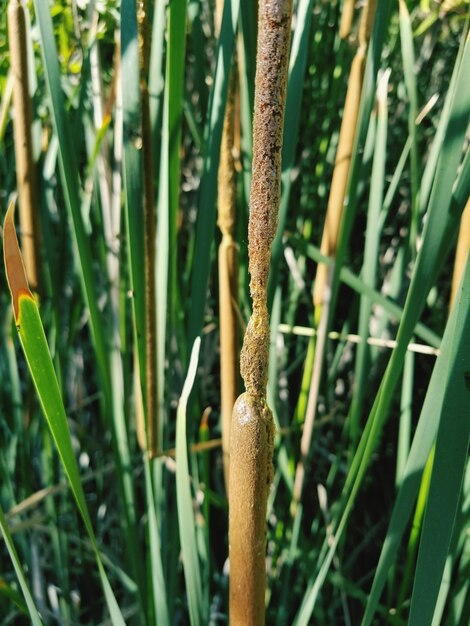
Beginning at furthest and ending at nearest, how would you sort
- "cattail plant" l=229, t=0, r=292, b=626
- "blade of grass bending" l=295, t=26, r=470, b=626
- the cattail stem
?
1. the cattail stem
2. "blade of grass bending" l=295, t=26, r=470, b=626
3. "cattail plant" l=229, t=0, r=292, b=626

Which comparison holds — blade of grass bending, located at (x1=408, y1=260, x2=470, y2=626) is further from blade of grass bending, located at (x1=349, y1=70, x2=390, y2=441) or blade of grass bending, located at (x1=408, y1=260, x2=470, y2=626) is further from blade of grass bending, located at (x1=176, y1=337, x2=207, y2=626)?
blade of grass bending, located at (x1=349, y1=70, x2=390, y2=441)

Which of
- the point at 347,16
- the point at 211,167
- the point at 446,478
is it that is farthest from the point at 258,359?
the point at 347,16

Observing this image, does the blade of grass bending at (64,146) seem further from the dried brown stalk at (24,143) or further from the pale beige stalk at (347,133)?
the pale beige stalk at (347,133)

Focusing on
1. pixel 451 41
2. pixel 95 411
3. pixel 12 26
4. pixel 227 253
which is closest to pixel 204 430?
pixel 227 253

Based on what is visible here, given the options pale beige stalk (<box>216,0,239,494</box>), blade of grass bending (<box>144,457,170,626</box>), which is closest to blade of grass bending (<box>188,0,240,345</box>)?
pale beige stalk (<box>216,0,239,494</box>)

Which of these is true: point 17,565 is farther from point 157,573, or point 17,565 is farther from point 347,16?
point 347,16
